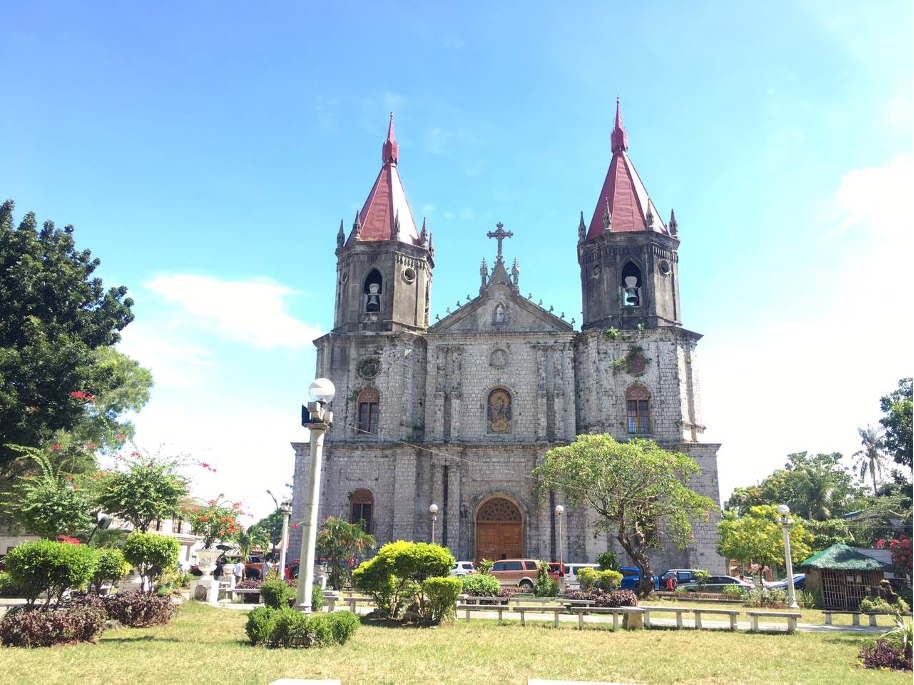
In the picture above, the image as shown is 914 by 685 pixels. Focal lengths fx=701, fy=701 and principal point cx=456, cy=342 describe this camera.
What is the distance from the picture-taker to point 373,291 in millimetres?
33625

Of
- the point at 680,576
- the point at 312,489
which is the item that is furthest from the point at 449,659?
the point at 680,576

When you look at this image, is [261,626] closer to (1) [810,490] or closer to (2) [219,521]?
(2) [219,521]

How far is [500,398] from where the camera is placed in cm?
3164

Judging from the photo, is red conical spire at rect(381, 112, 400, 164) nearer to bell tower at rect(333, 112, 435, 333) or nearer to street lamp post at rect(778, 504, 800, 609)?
bell tower at rect(333, 112, 435, 333)

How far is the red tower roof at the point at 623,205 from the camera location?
3338 centimetres

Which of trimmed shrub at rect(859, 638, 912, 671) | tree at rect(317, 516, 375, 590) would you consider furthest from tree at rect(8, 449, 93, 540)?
trimmed shrub at rect(859, 638, 912, 671)

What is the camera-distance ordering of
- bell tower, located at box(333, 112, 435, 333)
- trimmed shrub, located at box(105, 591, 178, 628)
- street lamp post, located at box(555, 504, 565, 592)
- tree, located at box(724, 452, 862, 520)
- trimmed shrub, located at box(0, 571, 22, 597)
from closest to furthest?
1. trimmed shrub, located at box(105, 591, 178, 628)
2. trimmed shrub, located at box(0, 571, 22, 597)
3. street lamp post, located at box(555, 504, 565, 592)
4. bell tower, located at box(333, 112, 435, 333)
5. tree, located at box(724, 452, 862, 520)

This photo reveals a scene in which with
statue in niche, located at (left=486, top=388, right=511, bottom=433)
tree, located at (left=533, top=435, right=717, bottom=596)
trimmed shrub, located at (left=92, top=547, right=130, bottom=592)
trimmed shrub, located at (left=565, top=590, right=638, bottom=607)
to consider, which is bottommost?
trimmed shrub, located at (left=565, top=590, right=638, bottom=607)

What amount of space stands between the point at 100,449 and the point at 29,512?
1340cm

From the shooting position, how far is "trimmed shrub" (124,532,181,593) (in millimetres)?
13766

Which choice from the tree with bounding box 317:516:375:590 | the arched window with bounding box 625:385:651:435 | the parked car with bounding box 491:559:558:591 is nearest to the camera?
the tree with bounding box 317:516:375:590

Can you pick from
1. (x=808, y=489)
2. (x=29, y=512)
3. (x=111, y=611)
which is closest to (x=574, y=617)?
(x=111, y=611)

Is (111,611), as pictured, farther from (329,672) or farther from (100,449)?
(100,449)

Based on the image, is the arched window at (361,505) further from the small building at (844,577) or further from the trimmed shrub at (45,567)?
the trimmed shrub at (45,567)
